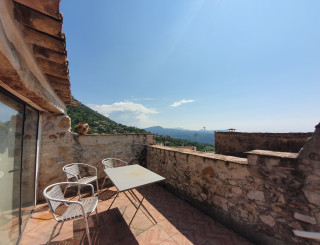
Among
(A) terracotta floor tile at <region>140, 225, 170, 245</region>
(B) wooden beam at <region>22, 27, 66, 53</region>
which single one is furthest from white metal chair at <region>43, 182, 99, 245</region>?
(B) wooden beam at <region>22, 27, 66, 53</region>

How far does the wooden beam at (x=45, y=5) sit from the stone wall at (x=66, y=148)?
131 inches

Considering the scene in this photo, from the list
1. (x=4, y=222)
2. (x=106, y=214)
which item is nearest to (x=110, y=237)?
(x=106, y=214)

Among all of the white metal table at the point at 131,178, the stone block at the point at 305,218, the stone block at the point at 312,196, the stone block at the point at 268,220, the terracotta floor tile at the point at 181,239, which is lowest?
the terracotta floor tile at the point at 181,239

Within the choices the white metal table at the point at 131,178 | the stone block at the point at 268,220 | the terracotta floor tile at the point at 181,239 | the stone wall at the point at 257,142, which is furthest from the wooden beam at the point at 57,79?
the stone wall at the point at 257,142

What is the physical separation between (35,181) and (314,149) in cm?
523

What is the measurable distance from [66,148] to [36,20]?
346 cm

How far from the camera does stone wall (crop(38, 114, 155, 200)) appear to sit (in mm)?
3561

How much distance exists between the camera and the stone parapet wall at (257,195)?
176cm

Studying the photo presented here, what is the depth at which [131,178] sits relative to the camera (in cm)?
259

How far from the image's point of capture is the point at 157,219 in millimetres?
2643

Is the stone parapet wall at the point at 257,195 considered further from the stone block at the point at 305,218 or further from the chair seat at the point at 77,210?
the chair seat at the point at 77,210

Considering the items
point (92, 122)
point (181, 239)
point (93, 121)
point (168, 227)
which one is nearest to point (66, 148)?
point (168, 227)

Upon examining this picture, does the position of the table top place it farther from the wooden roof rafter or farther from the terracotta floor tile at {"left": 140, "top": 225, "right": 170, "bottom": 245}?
the wooden roof rafter

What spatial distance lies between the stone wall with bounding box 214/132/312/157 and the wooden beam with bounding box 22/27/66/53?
25.2ft
